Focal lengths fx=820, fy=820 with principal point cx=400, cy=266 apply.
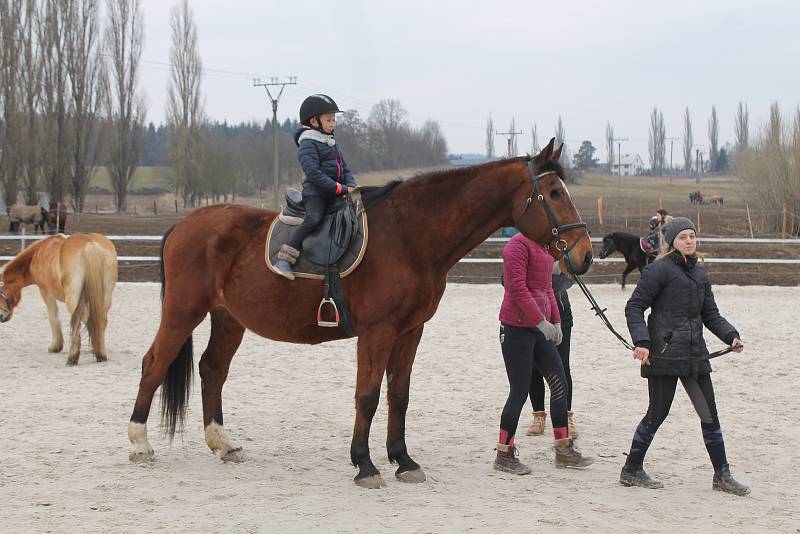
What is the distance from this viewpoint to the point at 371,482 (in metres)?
4.70

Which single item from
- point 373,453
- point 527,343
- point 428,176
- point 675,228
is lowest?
point 373,453

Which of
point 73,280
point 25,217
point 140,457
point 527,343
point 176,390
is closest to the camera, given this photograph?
point 527,343

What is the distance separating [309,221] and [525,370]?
161cm

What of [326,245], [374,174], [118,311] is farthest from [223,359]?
[374,174]

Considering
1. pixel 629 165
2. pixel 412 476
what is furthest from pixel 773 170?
pixel 629 165

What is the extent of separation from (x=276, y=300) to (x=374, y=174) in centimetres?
6127

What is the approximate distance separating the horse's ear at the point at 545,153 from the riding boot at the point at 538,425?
7.06ft

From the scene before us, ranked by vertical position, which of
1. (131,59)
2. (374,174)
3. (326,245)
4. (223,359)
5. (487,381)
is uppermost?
(131,59)

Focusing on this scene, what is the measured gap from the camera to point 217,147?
2571 inches

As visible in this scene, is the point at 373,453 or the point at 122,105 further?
the point at 122,105

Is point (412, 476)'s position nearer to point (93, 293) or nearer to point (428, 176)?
point (428, 176)

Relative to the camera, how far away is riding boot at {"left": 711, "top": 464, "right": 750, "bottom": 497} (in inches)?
178

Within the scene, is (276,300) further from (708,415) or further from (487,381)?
(487,381)

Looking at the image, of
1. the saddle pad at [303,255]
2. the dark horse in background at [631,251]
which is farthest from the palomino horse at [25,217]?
the saddle pad at [303,255]
